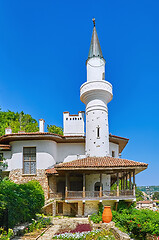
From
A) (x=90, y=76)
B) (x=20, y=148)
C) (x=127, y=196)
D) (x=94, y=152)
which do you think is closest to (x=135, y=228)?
(x=127, y=196)

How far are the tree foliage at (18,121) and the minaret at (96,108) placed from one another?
17827 millimetres

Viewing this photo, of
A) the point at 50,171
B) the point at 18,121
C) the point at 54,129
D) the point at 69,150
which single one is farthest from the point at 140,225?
the point at 18,121

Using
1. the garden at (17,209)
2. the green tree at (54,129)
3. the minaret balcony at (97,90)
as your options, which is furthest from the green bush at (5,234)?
the green tree at (54,129)

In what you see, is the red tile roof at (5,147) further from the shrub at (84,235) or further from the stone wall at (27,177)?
the shrub at (84,235)

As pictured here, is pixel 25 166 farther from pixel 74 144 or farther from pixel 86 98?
pixel 86 98

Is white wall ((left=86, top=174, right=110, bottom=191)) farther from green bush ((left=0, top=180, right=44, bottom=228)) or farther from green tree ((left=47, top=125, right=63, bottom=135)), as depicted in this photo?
green tree ((left=47, top=125, right=63, bottom=135))

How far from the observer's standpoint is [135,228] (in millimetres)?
10438

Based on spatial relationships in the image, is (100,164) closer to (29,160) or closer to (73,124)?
(29,160)

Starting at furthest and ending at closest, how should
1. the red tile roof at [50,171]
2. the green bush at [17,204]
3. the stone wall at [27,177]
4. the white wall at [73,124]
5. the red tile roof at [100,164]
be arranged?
1. the white wall at [73,124]
2. the stone wall at [27,177]
3. the red tile roof at [50,171]
4. the red tile roof at [100,164]
5. the green bush at [17,204]

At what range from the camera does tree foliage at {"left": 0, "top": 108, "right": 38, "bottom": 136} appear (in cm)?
3594

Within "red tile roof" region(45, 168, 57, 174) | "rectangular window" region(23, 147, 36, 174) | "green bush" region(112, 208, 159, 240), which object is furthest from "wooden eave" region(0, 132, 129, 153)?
"green bush" region(112, 208, 159, 240)

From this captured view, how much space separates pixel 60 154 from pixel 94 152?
3.93 meters

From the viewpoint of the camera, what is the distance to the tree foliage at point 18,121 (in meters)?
35.9

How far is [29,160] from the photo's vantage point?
1973cm
